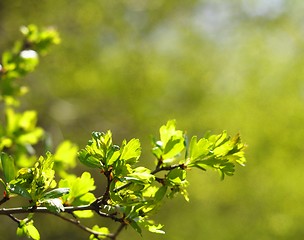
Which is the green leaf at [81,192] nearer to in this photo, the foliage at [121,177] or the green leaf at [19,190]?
the foliage at [121,177]

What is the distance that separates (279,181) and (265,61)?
1943mm

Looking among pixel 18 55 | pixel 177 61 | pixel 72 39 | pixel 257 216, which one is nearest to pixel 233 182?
pixel 257 216

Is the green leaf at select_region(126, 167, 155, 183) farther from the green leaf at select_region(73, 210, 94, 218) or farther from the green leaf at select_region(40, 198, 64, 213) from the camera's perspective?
the green leaf at select_region(73, 210, 94, 218)

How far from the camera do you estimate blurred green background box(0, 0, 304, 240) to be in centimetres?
703

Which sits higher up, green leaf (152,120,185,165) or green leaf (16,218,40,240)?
green leaf (152,120,185,165)

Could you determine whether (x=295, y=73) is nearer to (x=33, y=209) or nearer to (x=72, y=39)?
(x=72, y=39)

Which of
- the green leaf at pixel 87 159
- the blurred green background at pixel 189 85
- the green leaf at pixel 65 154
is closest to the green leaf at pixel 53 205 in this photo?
the green leaf at pixel 87 159

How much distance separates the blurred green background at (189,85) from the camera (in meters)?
7.03

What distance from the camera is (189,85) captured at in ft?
27.6

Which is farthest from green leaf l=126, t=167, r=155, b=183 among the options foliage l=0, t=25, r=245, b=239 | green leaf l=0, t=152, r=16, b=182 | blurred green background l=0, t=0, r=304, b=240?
blurred green background l=0, t=0, r=304, b=240

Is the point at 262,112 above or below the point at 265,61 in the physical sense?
below

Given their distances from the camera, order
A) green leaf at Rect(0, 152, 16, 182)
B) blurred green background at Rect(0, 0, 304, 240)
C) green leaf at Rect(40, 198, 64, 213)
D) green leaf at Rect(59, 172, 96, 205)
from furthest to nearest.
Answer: blurred green background at Rect(0, 0, 304, 240), green leaf at Rect(59, 172, 96, 205), green leaf at Rect(0, 152, 16, 182), green leaf at Rect(40, 198, 64, 213)

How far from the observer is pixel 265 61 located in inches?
305

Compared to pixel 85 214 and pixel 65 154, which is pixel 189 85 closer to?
pixel 65 154
